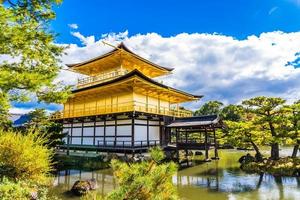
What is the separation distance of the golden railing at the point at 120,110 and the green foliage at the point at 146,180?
1736 centimetres

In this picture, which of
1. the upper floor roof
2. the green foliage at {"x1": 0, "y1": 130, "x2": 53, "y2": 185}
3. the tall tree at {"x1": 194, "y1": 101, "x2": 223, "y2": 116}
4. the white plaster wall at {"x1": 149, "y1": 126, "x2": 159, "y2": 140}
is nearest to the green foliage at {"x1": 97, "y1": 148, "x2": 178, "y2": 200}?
the green foliage at {"x1": 0, "y1": 130, "x2": 53, "y2": 185}

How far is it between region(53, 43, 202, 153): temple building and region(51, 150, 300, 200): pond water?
5507 mm

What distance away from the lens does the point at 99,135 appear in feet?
80.9

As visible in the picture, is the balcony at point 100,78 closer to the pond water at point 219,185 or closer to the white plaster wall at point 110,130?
the white plaster wall at point 110,130

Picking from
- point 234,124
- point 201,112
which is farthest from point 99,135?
point 201,112

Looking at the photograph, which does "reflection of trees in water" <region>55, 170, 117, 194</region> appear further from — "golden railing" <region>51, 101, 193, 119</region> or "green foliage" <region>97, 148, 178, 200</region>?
"green foliage" <region>97, 148, 178, 200</region>

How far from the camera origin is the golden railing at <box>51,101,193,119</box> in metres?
21.7

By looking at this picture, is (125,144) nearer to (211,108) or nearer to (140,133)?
(140,133)

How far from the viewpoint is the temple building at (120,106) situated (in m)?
21.9

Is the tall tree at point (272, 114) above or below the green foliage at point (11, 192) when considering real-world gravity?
above

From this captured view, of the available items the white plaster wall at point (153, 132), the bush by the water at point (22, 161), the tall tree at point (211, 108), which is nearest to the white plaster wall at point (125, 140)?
the white plaster wall at point (153, 132)

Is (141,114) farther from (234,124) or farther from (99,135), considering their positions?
(234,124)

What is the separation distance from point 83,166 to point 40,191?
12852 millimetres

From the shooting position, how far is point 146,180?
2.74 metres
